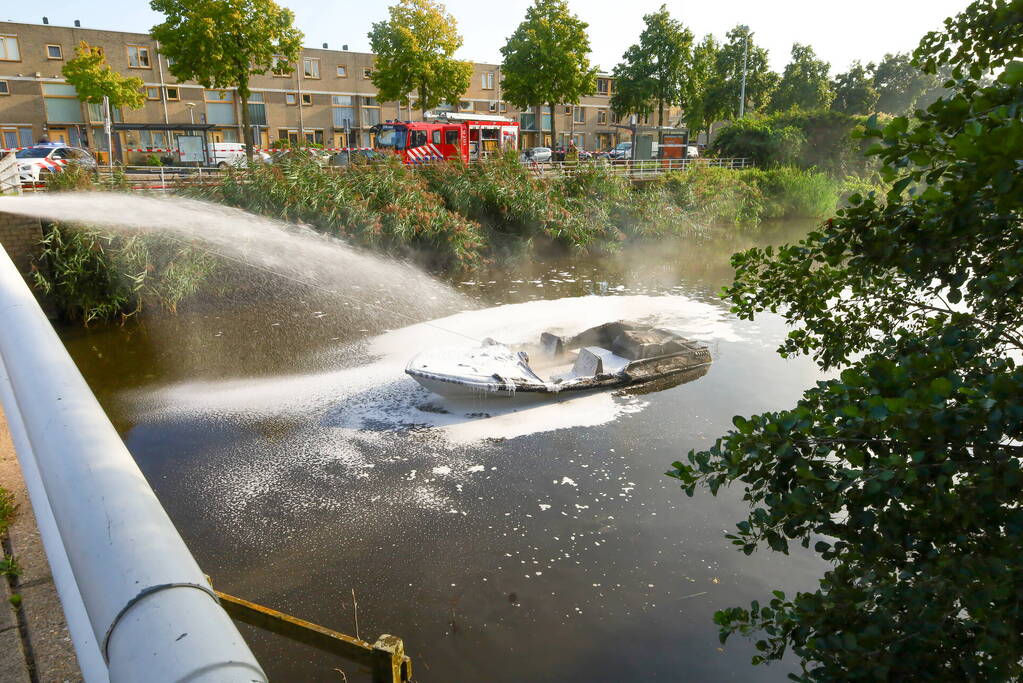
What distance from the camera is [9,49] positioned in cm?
4453

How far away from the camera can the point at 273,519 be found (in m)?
7.91

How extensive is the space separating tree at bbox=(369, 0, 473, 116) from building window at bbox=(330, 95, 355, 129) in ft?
49.6

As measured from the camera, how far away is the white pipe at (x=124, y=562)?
2.57ft

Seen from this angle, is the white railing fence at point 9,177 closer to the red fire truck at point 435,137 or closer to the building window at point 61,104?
the red fire truck at point 435,137

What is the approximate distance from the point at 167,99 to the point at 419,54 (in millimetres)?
20451

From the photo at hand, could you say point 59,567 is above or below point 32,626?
above

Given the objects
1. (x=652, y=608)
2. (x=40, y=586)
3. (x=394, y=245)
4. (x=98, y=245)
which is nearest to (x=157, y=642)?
(x=40, y=586)

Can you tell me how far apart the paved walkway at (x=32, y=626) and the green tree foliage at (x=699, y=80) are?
160 ft

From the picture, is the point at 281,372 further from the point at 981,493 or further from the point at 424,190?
the point at 981,493

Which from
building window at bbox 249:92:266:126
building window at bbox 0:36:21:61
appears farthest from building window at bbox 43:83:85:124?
building window at bbox 249:92:266:126

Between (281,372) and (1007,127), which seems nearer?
(1007,127)

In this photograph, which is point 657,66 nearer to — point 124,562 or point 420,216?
point 420,216

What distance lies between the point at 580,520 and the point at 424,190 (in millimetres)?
15600

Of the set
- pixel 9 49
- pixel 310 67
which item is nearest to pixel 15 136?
pixel 9 49
